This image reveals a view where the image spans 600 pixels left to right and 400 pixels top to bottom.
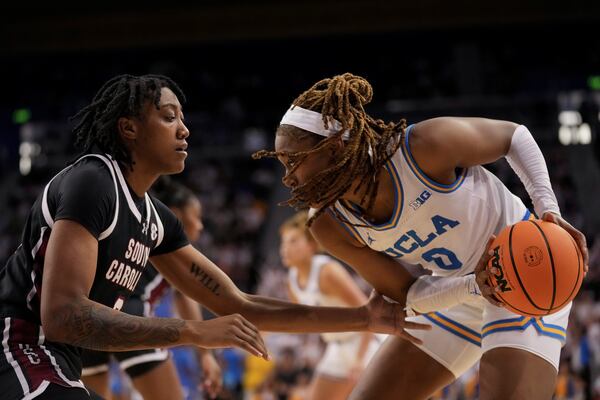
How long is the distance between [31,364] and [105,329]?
33 centimetres

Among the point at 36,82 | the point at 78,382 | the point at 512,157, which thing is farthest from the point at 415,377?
the point at 36,82

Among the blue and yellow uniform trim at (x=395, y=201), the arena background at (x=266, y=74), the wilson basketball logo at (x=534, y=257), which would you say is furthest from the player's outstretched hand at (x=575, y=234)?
the arena background at (x=266, y=74)

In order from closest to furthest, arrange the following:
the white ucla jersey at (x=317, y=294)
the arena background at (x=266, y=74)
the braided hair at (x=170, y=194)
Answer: the braided hair at (x=170, y=194), the white ucla jersey at (x=317, y=294), the arena background at (x=266, y=74)

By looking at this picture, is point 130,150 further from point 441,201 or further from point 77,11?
point 77,11

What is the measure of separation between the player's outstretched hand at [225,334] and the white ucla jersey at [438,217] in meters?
0.79

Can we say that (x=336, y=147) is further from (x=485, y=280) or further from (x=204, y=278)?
(x=204, y=278)

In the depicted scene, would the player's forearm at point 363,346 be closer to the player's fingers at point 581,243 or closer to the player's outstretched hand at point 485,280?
the player's outstretched hand at point 485,280

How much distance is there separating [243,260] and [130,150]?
416 inches

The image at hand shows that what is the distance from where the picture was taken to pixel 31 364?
111 inches

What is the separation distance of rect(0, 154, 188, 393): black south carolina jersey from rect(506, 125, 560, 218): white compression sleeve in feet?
5.37

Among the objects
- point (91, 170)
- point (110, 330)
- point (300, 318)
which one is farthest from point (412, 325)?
point (91, 170)

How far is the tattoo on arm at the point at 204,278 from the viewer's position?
366 cm

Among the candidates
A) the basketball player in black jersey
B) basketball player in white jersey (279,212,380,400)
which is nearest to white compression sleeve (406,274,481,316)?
the basketball player in black jersey

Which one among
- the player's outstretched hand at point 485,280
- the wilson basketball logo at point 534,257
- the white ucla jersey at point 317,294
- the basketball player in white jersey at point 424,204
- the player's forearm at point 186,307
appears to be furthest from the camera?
the white ucla jersey at point 317,294
